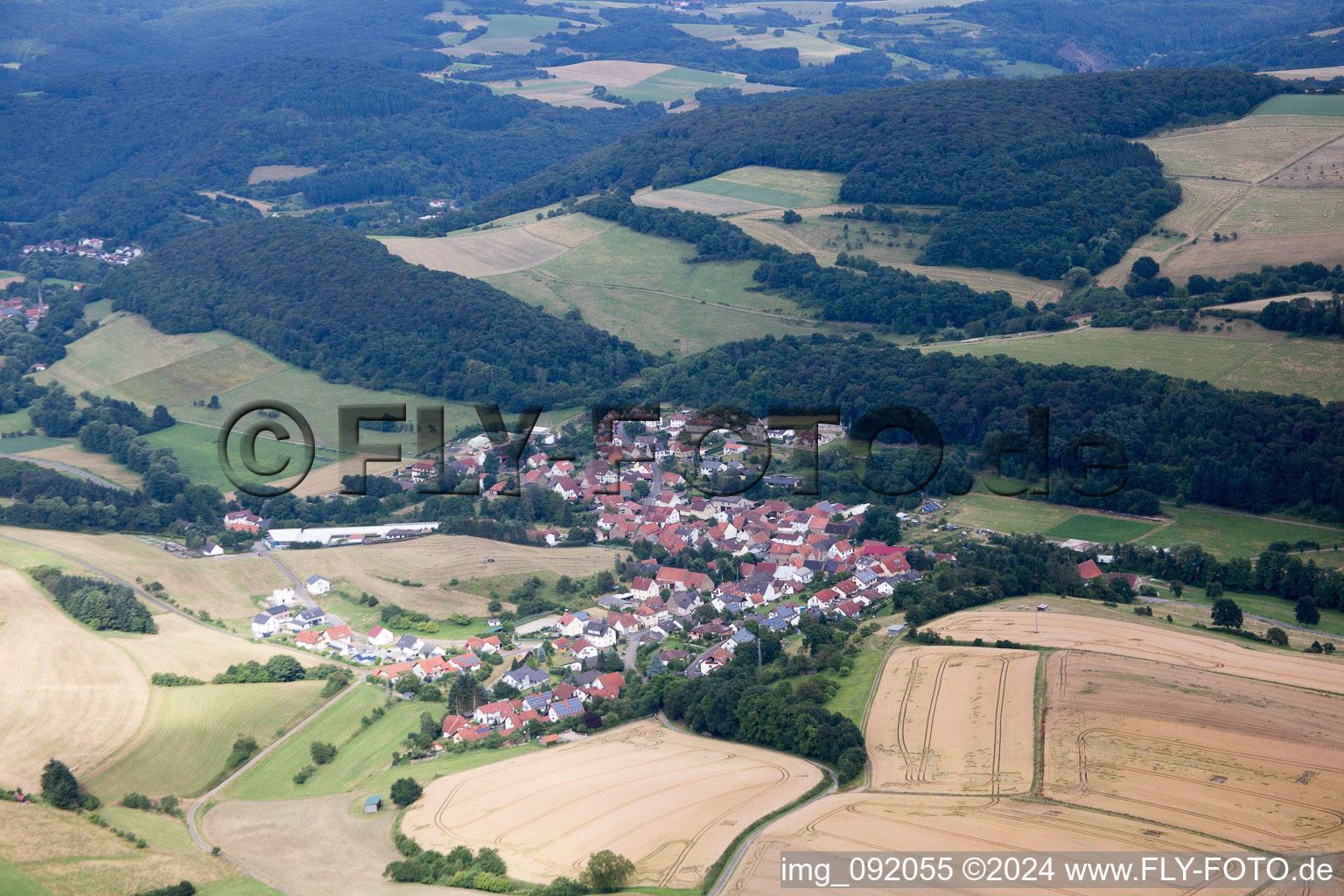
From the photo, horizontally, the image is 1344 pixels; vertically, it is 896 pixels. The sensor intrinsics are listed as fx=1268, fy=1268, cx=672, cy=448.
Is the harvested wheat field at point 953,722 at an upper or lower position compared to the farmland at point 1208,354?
lower

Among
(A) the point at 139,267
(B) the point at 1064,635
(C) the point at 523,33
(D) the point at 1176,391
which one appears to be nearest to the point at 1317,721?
(B) the point at 1064,635

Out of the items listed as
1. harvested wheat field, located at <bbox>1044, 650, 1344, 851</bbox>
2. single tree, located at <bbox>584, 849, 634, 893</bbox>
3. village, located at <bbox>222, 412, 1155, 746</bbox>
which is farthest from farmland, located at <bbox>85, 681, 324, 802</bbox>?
harvested wheat field, located at <bbox>1044, 650, 1344, 851</bbox>

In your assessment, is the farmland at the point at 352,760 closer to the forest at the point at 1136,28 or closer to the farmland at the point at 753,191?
the farmland at the point at 753,191

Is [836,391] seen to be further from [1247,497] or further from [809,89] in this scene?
[809,89]

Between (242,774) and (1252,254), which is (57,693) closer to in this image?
(242,774)

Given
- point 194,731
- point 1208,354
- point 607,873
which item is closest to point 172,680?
point 194,731

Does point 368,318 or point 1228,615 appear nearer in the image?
point 1228,615

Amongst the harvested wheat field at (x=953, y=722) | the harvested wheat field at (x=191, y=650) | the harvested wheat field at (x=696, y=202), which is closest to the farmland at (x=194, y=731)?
the harvested wheat field at (x=191, y=650)
